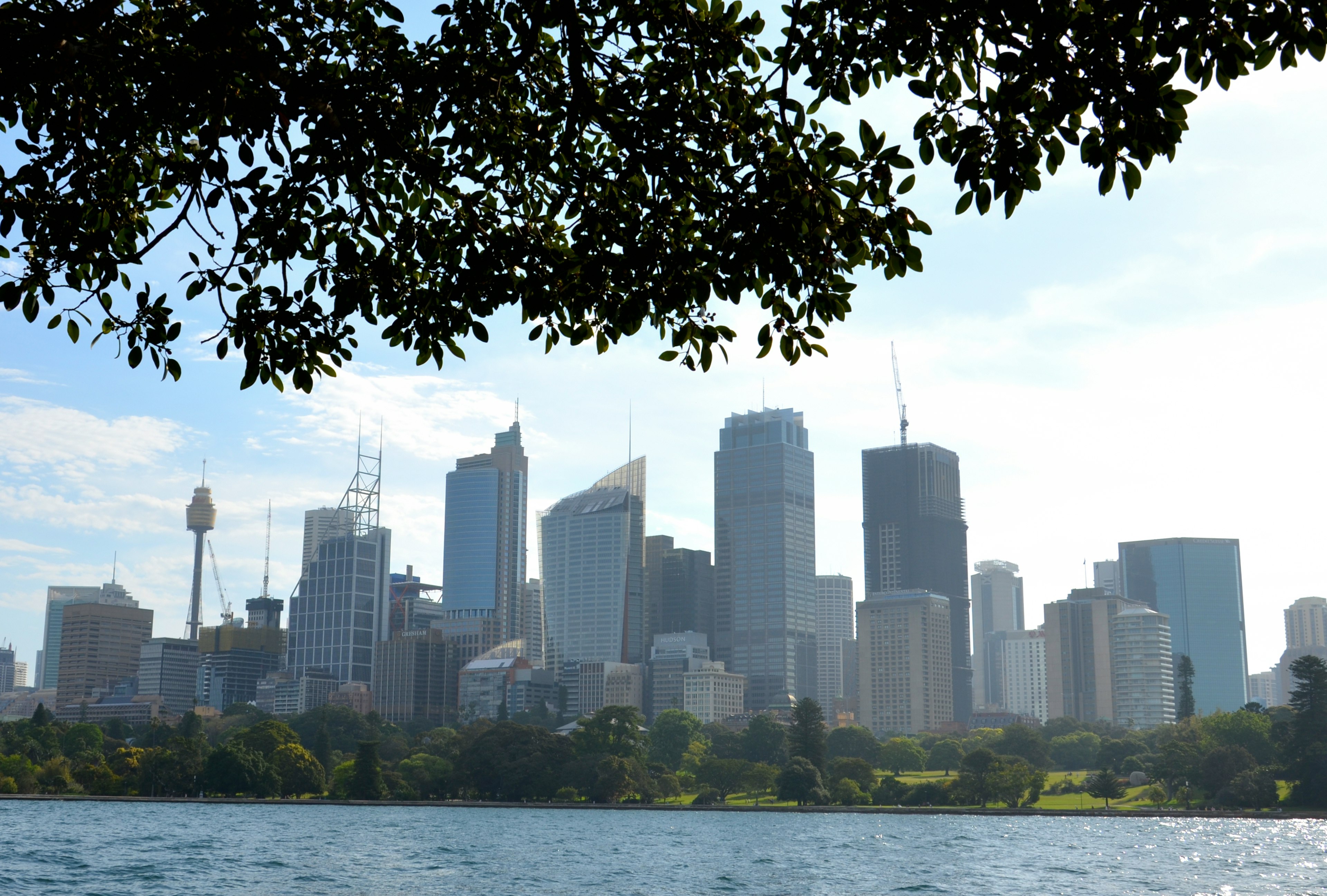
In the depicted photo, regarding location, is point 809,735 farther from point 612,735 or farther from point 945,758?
point 945,758

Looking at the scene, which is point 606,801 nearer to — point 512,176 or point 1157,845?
point 1157,845

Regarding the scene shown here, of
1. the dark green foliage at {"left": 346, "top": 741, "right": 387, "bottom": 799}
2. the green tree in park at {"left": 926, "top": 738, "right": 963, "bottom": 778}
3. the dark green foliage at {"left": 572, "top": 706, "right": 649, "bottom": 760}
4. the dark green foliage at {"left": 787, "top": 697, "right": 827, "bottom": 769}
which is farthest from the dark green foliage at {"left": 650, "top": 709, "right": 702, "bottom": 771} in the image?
the dark green foliage at {"left": 346, "top": 741, "right": 387, "bottom": 799}

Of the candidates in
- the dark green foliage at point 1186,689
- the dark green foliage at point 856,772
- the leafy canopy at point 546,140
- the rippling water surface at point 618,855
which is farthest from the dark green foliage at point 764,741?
the leafy canopy at point 546,140

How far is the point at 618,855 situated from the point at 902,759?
113133 mm

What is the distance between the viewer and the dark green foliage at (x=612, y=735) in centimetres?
15700

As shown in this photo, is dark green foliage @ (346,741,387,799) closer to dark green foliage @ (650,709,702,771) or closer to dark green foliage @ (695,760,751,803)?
dark green foliage @ (695,760,751,803)

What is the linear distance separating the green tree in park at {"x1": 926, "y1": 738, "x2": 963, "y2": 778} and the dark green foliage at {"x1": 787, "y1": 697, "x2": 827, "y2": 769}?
40.8 m

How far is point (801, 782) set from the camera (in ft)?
486

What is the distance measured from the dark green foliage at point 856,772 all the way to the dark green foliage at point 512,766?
31.7 meters

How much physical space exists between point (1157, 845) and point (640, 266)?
325 feet

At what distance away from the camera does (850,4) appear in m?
10.7

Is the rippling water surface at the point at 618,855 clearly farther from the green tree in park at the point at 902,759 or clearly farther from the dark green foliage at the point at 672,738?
the dark green foliage at the point at 672,738

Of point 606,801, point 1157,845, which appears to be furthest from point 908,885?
point 606,801

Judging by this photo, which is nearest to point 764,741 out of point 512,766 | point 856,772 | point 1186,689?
point 856,772
